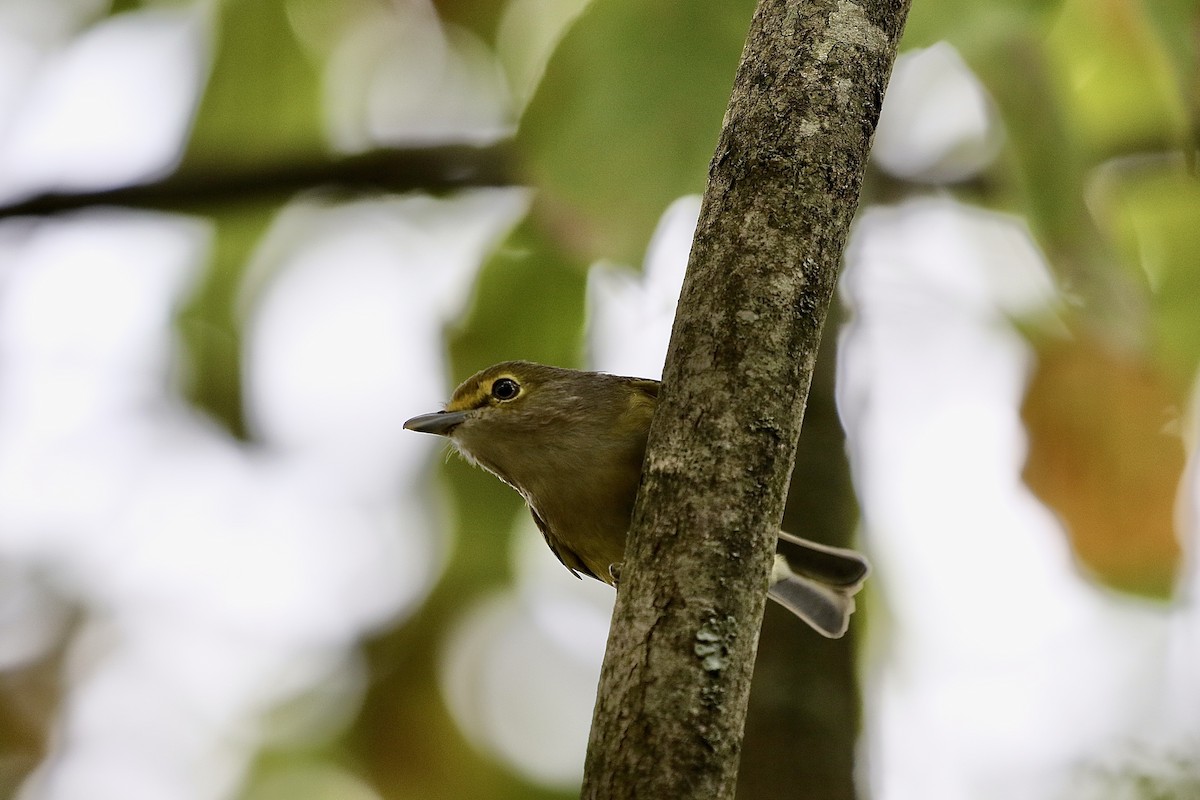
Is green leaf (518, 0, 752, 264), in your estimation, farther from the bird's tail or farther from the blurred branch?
the bird's tail

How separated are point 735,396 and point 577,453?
164cm

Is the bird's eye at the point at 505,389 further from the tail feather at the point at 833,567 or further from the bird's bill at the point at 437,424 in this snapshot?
the tail feather at the point at 833,567

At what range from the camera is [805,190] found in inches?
74.2

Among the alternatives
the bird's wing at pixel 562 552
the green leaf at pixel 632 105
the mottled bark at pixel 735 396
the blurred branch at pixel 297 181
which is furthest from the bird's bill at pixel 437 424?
the mottled bark at pixel 735 396

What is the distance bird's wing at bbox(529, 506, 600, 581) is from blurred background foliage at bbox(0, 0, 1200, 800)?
1.65 feet

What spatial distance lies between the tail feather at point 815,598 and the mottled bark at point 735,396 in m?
1.21

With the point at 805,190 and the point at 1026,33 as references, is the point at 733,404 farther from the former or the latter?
the point at 1026,33

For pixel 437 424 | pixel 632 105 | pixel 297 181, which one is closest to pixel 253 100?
pixel 297 181

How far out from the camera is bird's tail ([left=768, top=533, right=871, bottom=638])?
11.0ft

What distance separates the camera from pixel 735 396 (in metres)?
1.77

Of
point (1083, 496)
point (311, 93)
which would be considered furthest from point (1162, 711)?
point (311, 93)

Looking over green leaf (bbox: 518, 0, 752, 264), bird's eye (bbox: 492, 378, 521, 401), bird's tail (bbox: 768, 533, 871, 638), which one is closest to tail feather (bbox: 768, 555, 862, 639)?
bird's tail (bbox: 768, 533, 871, 638)

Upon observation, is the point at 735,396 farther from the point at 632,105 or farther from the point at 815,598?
the point at 815,598

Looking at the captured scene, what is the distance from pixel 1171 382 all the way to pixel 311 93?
292 cm
